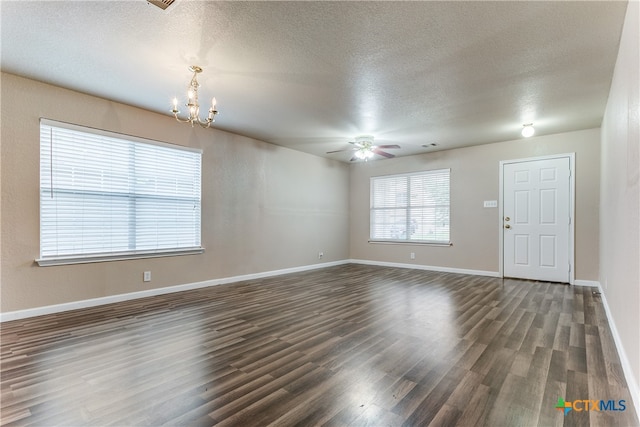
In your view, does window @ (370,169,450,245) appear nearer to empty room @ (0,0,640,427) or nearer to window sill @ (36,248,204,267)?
empty room @ (0,0,640,427)

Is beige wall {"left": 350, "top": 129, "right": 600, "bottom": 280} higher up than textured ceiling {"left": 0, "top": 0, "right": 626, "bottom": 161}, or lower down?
lower down

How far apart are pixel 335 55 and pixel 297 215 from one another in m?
4.16

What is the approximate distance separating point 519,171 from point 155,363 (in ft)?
20.4

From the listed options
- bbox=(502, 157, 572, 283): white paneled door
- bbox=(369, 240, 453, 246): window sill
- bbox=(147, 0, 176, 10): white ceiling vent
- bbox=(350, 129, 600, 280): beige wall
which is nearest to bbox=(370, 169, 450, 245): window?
bbox=(369, 240, 453, 246): window sill

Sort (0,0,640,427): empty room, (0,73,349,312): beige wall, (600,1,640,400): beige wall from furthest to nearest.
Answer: (0,73,349,312): beige wall
(0,0,640,427): empty room
(600,1,640,400): beige wall

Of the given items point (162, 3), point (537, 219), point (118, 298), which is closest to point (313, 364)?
point (162, 3)

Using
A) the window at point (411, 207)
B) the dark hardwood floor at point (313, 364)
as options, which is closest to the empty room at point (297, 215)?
the dark hardwood floor at point (313, 364)

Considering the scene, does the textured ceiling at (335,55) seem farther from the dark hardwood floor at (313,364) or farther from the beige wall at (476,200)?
the dark hardwood floor at (313,364)

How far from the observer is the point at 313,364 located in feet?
7.56

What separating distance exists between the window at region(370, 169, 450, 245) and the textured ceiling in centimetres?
240

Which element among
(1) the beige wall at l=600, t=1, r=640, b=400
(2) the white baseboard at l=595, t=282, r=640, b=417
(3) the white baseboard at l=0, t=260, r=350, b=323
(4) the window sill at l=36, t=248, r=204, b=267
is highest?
(1) the beige wall at l=600, t=1, r=640, b=400

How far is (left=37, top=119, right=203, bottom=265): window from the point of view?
141 inches

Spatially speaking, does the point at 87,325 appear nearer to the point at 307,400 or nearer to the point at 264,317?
the point at 264,317

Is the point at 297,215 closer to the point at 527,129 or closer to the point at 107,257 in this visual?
the point at 107,257
